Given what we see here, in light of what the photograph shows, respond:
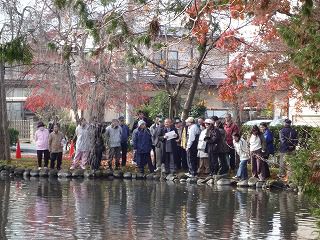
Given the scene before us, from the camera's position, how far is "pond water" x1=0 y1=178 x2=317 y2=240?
15016 mm

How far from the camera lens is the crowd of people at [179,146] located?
2581cm

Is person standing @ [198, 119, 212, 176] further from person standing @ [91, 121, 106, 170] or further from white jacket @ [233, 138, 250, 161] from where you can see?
person standing @ [91, 121, 106, 170]

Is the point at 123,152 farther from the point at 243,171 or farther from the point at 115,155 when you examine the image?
the point at 243,171

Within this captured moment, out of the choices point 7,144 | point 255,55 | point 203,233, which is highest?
point 255,55

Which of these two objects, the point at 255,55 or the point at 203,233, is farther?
the point at 255,55

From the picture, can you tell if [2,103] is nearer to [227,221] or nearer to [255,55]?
[255,55]

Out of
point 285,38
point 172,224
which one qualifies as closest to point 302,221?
point 172,224

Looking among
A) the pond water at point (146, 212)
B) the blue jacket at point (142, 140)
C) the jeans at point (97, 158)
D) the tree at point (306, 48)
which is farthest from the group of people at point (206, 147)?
the tree at point (306, 48)

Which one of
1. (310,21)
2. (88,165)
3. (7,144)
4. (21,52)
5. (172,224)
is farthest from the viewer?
(7,144)

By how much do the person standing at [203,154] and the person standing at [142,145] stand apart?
1788 millimetres

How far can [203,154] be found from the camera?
27.1 metres

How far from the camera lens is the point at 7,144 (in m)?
31.4

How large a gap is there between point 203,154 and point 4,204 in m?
9.48

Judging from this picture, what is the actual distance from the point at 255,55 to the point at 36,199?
11.4 metres
